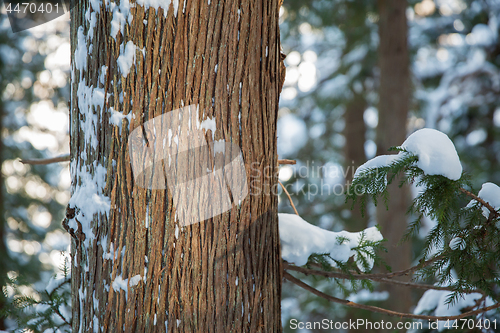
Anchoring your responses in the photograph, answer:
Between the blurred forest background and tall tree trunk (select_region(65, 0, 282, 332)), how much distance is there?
186 inches

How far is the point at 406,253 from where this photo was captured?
481cm

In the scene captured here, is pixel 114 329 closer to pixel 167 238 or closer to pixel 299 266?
pixel 167 238

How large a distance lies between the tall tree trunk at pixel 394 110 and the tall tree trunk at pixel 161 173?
3935 mm

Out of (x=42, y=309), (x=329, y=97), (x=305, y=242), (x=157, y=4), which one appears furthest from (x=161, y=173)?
(x=329, y=97)

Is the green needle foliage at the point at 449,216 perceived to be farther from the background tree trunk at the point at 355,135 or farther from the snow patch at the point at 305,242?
the background tree trunk at the point at 355,135

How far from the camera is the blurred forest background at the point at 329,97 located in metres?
6.52

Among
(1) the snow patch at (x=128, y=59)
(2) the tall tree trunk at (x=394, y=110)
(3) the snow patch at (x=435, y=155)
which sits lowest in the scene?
(3) the snow patch at (x=435, y=155)

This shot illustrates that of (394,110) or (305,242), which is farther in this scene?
(394,110)

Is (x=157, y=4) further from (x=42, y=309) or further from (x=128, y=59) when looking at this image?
(x=42, y=309)

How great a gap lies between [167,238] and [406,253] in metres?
4.50

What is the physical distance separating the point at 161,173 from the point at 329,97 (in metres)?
6.56

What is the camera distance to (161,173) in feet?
3.96

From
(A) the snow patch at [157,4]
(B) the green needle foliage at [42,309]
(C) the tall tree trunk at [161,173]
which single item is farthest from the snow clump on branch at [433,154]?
(B) the green needle foliage at [42,309]

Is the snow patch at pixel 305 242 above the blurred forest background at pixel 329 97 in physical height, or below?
below
